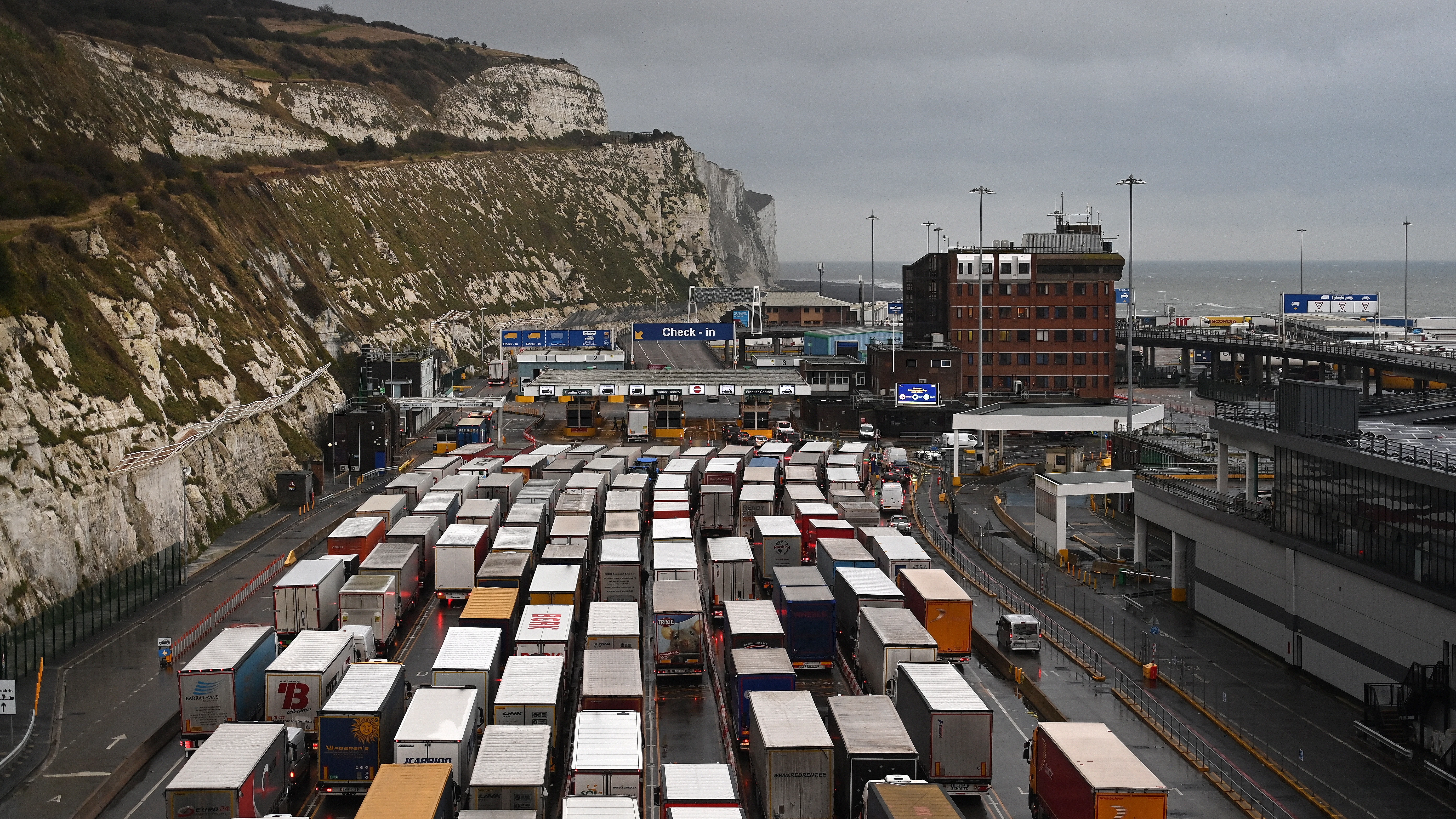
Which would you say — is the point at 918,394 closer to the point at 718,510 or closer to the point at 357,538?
the point at 718,510

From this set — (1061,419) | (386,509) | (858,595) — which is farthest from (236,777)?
(1061,419)

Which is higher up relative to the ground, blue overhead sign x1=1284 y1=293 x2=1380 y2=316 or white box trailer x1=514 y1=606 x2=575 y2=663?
blue overhead sign x1=1284 y1=293 x2=1380 y2=316

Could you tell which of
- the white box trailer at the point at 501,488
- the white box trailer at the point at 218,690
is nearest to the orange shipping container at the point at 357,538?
the white box trailer at the point at 501,488

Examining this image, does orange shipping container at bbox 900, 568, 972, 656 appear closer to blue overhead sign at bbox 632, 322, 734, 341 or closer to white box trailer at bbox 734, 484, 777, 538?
white box trailer at bbox 734, 484, 777, 538

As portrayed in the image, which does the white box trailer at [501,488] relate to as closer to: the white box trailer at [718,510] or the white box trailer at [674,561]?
the white box trailer at [718,510]

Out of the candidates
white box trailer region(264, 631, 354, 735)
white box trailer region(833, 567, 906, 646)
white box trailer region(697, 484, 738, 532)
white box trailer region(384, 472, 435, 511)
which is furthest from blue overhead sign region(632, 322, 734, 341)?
white box trailer region(264, 631, 354, 735)

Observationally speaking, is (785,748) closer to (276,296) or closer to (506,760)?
(506,760)

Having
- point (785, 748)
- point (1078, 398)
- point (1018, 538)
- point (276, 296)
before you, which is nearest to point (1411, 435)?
point (1018, 538)
